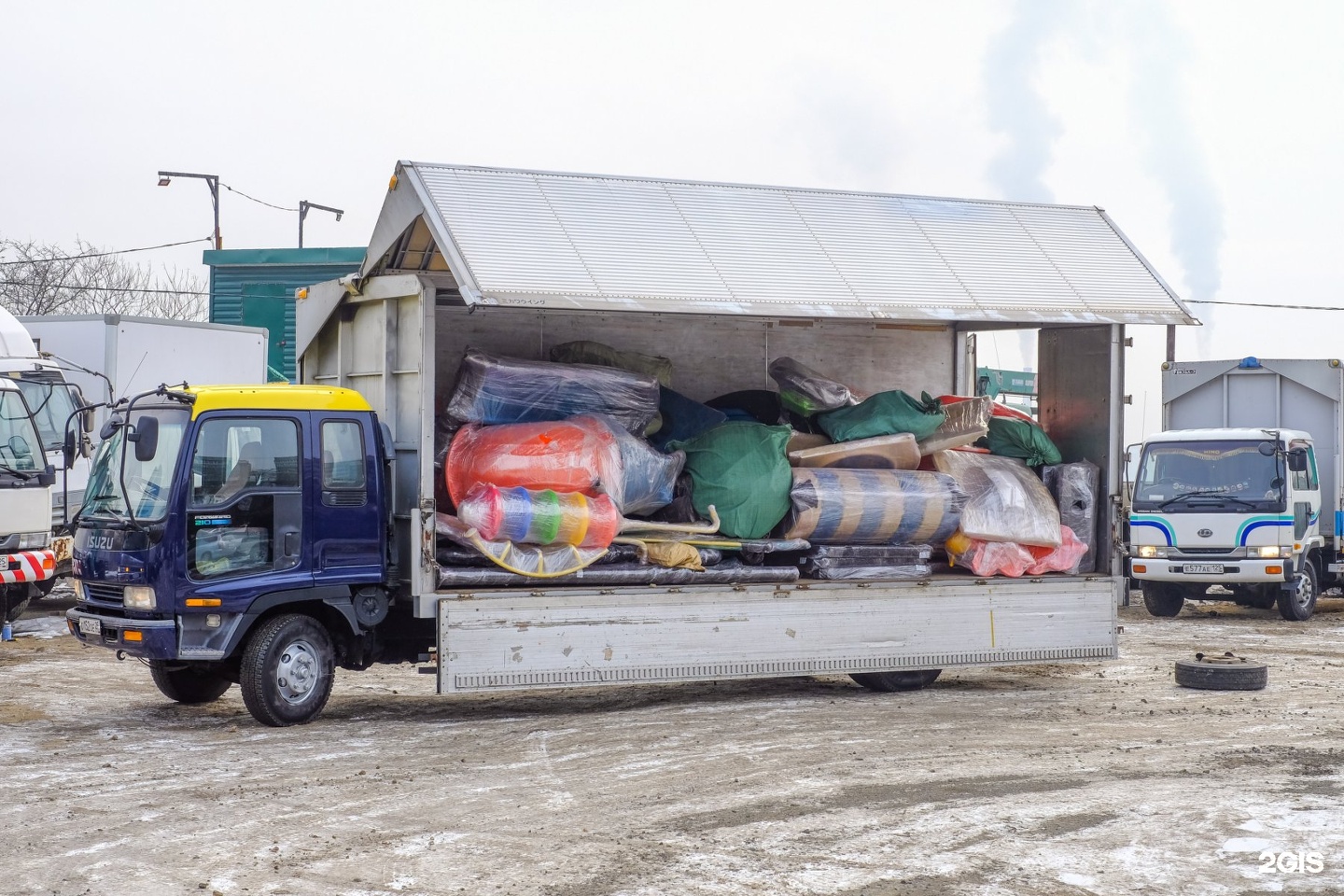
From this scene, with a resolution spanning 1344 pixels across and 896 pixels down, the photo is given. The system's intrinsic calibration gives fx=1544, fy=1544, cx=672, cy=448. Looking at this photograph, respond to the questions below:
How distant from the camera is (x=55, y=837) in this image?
691 cm

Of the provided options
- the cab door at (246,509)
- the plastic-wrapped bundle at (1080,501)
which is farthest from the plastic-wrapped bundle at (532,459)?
the plastic-wrapped bundle at (1080,501)

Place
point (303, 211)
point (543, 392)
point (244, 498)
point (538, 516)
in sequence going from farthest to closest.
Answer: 1. point (303, 211)
2. point (543, 392)
3. point (538, 516)
4. point (244, 498)

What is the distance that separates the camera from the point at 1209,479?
17.8 meters

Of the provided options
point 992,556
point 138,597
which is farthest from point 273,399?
point 992,556

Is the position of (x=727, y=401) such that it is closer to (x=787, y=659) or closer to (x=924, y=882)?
(x=787, y=659)

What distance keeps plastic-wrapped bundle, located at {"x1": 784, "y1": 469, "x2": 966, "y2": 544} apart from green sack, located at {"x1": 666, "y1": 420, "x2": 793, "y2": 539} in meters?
0.16

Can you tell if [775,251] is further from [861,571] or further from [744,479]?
[861,571]

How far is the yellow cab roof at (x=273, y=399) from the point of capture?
376 inches

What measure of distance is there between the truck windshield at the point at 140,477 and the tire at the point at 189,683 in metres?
1.39

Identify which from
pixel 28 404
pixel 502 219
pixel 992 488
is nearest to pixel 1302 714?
pixel 992 488

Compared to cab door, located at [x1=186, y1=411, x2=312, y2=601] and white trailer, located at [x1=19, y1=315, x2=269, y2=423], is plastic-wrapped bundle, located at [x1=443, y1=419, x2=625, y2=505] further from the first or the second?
white trailer, located at [x1=19, y1=315, x2=269, y2=423]

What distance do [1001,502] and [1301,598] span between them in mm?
8313

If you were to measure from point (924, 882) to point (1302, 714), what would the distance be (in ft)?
18.6

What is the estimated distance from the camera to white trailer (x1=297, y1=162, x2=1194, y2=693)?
9844 millimetres
